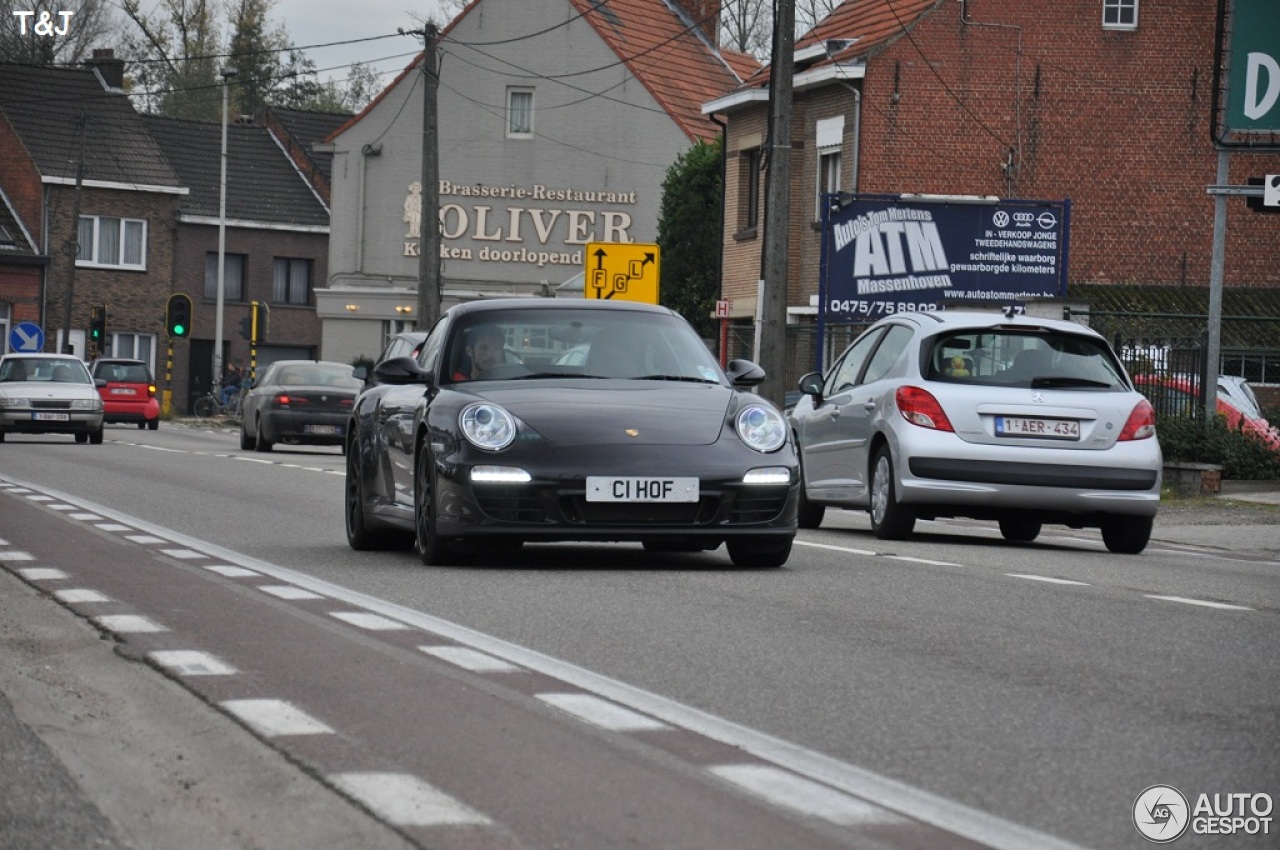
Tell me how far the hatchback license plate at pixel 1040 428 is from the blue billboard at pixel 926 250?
1711 centimetres

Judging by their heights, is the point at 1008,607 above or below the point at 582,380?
below

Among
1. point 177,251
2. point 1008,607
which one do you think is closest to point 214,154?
point 177,251

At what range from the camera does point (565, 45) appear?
205ft

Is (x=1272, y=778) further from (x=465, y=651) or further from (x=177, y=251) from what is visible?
(x=177, y=251)

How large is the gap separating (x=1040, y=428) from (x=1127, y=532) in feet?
3.24

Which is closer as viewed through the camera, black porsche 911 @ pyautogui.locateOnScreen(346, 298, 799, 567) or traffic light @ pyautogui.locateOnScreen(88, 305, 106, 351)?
black porsche 911 @ pyautogui.locateOnScreen(346, 298, 799, 567)

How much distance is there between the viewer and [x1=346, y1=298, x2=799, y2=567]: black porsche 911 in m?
11.4

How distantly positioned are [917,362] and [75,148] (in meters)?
63.2

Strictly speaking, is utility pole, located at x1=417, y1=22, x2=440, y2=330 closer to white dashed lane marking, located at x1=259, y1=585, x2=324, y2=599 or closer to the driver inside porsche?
the driver inside porsche

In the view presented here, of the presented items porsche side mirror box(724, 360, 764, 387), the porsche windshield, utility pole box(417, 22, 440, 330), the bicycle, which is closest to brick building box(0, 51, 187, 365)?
the bicycle

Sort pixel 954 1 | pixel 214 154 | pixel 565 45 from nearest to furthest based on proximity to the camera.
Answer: pixel 954 1 → pixel 565 45 → pixel 214 154

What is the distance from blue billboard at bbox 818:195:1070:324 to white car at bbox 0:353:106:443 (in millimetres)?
12550

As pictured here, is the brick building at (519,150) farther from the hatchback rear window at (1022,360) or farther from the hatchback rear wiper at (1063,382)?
the hatchback rear wiper at (1063,382)

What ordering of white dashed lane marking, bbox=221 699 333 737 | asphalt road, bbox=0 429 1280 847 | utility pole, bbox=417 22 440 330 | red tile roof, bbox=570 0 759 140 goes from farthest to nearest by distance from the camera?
red tile roof, bbox=570 0 759 140
utility pole, bbox=417 22 440 330
white dashed lane marking, bbox=221 699 333 737
asphalt road, bbox=0 429 1280 847
